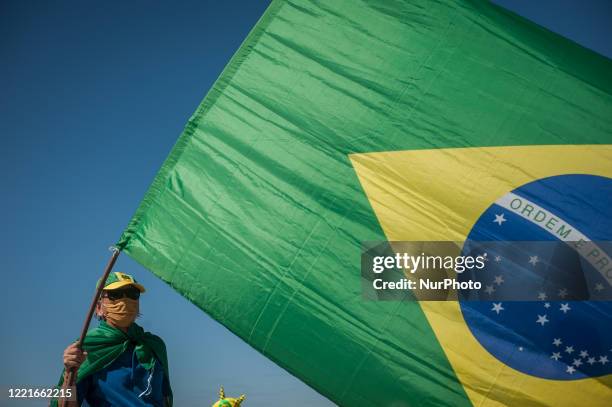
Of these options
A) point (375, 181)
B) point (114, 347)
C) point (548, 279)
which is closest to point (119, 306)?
point (114, 347)

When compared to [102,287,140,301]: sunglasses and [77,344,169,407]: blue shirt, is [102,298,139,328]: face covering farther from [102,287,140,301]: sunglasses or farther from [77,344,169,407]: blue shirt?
[77,344,169,407]: blue shirt

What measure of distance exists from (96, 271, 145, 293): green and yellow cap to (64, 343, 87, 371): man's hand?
1.28 m

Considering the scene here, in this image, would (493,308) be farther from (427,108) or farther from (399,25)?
(399,25)

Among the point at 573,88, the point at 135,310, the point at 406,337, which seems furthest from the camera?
the point at 135,310

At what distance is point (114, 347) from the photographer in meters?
6.71

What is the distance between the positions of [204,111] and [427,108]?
7.83ft

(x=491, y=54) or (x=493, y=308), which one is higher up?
(x=491, y=54)

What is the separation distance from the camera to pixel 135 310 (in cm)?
720

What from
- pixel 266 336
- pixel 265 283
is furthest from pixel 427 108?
pixel 266 336

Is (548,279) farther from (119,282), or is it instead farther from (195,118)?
(119,282)

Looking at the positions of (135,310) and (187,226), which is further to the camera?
(135,310)

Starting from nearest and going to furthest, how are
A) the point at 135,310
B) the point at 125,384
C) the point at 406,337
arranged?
the point at 406,337
the point at 125,384
the point at 135,310

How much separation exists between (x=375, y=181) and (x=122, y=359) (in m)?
3.61

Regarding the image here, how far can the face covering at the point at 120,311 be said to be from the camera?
700 centimetres
